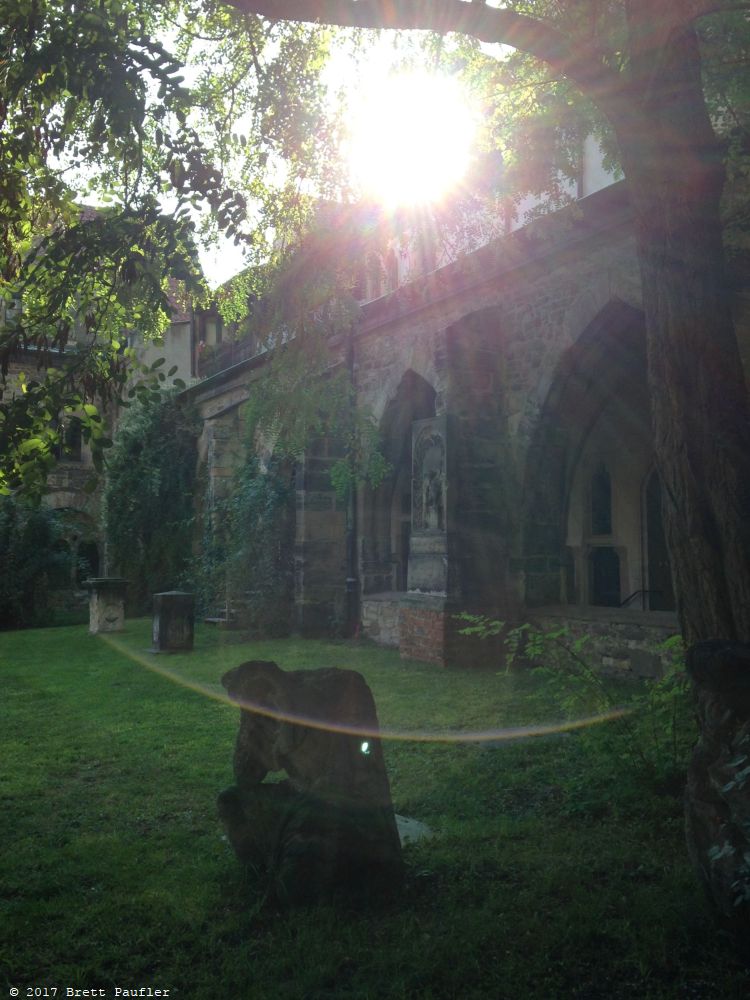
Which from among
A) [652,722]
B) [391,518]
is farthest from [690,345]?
[391,518]

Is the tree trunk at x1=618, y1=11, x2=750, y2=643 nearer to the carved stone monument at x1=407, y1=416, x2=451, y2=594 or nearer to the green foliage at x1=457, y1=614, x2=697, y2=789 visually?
the green foliage at x1=457, y1=614, x2=697, y2=789

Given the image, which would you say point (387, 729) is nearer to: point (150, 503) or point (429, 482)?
point (429, 482)

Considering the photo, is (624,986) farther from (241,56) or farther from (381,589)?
(381,589)

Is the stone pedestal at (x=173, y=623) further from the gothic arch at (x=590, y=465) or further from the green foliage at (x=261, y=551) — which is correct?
the gothic arch at (x=590, y=465)

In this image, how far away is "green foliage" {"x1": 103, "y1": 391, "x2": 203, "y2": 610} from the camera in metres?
18.1

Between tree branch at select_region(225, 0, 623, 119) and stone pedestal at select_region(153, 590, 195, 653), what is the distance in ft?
27.2

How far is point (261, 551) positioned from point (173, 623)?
2225mm

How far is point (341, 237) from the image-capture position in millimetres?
6660

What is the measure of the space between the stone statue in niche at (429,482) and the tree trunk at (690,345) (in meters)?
5.38

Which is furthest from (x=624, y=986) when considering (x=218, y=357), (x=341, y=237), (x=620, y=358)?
(x=218, y=357)

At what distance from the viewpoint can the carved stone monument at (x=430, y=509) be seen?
940 centimetres

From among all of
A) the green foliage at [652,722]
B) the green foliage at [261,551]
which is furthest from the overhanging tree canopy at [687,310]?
the green foliage at [261,551]

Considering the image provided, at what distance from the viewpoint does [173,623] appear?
1142cm

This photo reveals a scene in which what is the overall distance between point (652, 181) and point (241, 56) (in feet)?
12.4
